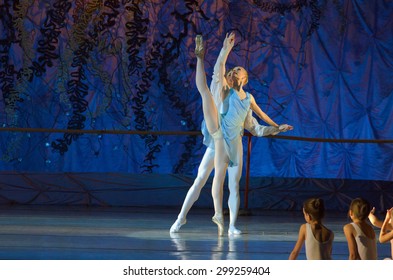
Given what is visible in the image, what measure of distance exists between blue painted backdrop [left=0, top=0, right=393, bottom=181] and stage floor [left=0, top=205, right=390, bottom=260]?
41.4 inches

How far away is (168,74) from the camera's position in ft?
33.6

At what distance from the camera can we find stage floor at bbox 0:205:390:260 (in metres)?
5.60

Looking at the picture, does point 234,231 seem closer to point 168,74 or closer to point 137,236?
point 137,236

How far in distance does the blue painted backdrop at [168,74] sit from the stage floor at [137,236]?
3.45 feet

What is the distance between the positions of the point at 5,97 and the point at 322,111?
A: 145 inches

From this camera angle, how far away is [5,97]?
10.2 meters

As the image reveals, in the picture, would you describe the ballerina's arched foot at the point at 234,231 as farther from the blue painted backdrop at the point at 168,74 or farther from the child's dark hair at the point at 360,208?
the blue painted backdrop at the point at 168,74

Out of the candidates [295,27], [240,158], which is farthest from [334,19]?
[240,158]

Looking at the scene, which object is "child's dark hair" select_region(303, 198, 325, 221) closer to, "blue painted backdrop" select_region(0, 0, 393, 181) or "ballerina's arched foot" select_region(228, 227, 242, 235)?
"ballerina's arched foot" select_region(228, 227, 242, 235)

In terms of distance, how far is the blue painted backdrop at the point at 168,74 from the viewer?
10156mm

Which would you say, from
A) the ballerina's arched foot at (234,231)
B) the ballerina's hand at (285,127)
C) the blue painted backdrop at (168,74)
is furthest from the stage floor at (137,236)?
the blue painted backdrop at (168,74)

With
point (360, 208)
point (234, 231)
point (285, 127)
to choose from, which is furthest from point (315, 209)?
point (234, 231)

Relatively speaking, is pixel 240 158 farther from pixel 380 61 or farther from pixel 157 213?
pixel 380 61

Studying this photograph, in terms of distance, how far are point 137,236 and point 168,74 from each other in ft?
12.7
